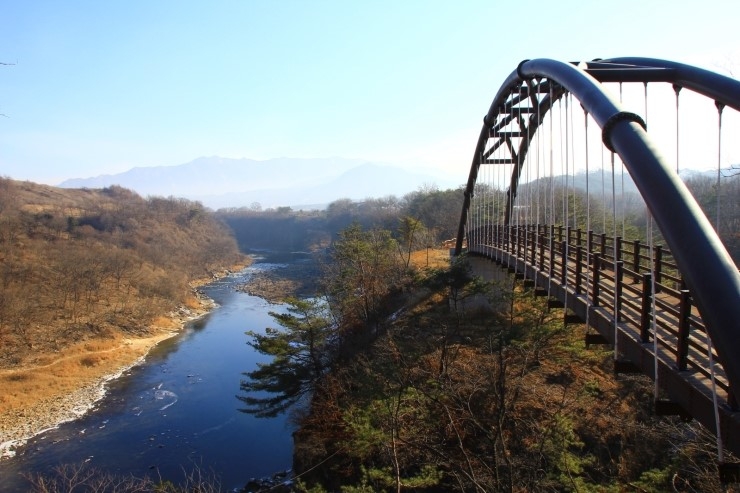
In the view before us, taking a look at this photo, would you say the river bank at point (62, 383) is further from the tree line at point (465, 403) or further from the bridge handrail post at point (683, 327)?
the bridge handrail post at point (683, 327)

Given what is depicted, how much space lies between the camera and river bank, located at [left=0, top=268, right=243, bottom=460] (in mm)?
24797

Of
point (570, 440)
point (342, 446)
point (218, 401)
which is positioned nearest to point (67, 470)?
point (218, 401)

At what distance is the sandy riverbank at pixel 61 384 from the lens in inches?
976

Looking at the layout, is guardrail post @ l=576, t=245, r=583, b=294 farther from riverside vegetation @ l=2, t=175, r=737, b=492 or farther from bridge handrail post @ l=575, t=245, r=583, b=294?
riverside vegetation @ l=2, t=175, r=737, b=492

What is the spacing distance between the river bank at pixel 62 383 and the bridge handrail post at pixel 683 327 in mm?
25270

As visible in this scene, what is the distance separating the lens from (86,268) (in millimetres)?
48250

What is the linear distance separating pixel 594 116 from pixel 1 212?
263 feet

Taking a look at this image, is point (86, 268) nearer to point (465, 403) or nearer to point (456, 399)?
point (456, 399)

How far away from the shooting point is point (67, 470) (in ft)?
65.9

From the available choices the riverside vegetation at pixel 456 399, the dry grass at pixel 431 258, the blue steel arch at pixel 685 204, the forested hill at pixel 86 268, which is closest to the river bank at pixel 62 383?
the forested hill at pixel 86 268

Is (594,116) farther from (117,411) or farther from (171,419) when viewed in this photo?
(117,411)

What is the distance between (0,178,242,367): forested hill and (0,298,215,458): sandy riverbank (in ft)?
7.45

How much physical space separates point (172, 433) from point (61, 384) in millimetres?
11286

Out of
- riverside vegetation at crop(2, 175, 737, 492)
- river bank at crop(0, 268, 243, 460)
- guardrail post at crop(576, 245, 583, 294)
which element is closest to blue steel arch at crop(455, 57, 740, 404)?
guardrail post at crop(576, 245, 583, 294)
